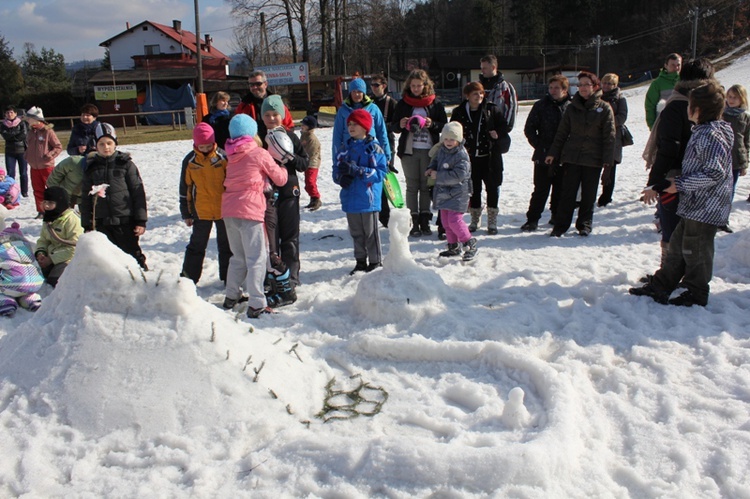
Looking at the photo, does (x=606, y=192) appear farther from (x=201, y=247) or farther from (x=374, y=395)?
(x=374, y=395)

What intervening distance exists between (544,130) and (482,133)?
2.94 feet

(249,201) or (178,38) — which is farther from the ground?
(178,38)

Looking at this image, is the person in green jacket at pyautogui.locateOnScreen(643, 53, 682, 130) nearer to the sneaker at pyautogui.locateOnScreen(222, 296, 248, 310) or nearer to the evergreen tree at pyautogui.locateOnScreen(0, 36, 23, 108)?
the sneaker at pyautogui.locateOnScreen(222, 296, 248, 310)

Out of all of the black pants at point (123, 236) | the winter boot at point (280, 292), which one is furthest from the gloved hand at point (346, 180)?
the black pants at point (123, 236)

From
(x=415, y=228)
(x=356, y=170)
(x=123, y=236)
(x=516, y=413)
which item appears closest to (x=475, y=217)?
(x=415, y=228)

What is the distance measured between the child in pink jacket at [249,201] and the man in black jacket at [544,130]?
12.5 ft

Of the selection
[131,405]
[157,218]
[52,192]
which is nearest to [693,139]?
[131,405]

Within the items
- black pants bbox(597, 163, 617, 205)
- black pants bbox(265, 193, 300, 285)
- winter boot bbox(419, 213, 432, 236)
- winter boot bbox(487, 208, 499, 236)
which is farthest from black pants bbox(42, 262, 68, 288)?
black pants bbox(597, 163, 617, 205)

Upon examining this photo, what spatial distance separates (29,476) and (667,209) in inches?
211

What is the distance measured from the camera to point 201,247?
5.86 metres

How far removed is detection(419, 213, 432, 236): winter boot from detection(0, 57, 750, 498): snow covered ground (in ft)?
8.29

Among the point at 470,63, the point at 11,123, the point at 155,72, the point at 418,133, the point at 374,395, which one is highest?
the point at 470,63

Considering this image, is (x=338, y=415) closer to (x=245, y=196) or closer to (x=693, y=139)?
(x=245, y=196)

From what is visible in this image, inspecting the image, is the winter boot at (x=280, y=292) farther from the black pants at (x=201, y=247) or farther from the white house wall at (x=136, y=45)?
the white house wall at (x=136, y=45)
